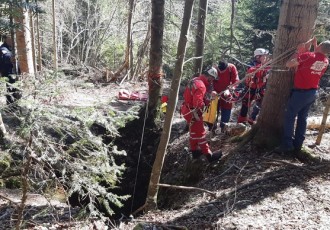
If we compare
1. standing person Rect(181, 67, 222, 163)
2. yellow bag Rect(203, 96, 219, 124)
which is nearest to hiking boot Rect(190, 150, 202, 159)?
standing person Rect(181, 67, 222, 163)

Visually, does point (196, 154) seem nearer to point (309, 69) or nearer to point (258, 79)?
point (258, 79)

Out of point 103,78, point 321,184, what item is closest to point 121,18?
point 103,78

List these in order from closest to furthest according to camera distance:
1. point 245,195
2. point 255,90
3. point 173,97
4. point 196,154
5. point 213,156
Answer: point 173,97 < point 245,195 < point 213,156 < point 196,154 < point 255,90

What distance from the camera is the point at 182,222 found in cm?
462

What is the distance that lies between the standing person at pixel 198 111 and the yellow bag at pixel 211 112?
2.54 feet

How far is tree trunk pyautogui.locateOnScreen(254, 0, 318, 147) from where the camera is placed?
532 cm

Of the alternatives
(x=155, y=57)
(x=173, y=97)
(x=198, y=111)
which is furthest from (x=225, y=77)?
(x=173, y=97)

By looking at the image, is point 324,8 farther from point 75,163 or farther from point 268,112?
point 75,163

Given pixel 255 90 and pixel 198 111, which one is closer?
pixel 198 111

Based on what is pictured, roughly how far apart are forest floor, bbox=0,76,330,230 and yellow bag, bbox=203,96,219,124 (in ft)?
2.33

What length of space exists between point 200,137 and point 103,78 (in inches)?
415

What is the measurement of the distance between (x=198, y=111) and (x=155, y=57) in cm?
288

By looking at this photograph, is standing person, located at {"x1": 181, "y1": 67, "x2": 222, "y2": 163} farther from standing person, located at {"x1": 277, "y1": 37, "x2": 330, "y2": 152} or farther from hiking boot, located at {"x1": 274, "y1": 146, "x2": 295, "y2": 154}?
standing person, located at {"x1": 277, "y1": 37, "x2": 330, "y2": 152}

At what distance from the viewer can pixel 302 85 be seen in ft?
17.5
